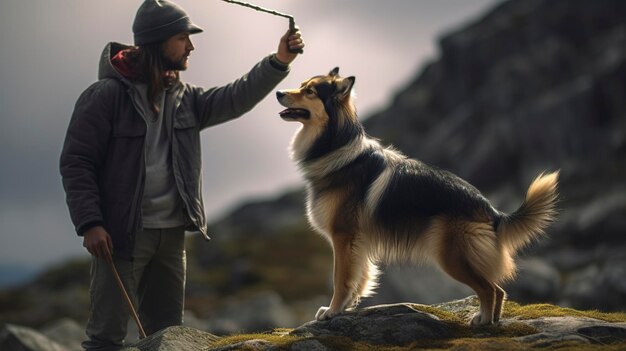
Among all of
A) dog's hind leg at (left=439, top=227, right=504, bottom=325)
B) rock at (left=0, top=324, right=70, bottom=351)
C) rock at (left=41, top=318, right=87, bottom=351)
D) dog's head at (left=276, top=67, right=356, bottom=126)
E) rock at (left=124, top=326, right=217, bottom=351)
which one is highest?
dog's head at (left=276, top=67, right=356, bottom=126)

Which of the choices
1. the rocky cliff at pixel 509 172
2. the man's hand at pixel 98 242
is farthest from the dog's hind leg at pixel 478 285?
the rocky cliff at pixel 509 172

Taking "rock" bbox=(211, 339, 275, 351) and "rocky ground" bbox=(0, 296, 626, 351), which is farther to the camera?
"rock" bbox=(211, 339, 275, 351)

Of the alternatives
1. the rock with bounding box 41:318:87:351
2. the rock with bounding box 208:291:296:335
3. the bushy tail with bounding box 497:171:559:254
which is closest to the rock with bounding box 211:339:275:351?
the bushy tail with bounding box 497:171:559:254

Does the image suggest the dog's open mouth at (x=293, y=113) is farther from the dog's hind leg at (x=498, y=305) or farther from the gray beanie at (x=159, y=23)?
the dog's hind leg at (x=498, y=305)

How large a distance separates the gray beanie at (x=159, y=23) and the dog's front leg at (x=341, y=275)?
3.23 m

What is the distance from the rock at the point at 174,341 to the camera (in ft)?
27.5

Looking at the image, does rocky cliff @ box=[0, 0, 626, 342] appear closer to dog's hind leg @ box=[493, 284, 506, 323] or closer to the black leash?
dog's hind leg @ box=[493, 284, 506, 323]

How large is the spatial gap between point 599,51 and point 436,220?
6336cm

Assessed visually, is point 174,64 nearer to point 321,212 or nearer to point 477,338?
point 321,212

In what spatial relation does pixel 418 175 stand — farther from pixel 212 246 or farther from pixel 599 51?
pixel 599 51

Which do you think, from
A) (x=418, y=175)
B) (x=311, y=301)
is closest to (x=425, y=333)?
(x=418, y=175)

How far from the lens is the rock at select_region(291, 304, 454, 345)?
8375 mm

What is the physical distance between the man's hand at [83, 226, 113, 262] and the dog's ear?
3369 millimetres

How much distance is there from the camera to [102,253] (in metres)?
8.55
